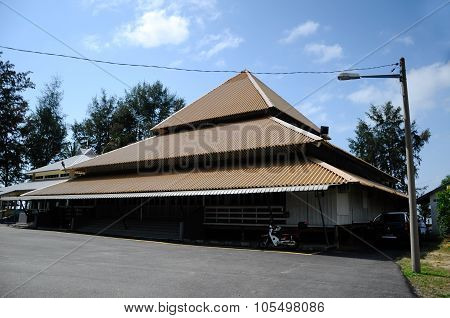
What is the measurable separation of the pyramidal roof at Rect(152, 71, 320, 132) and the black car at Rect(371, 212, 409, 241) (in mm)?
9112

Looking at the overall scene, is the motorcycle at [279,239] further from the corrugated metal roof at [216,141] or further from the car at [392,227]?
the car at [392,227]

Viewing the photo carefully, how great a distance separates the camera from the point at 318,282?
825 cm

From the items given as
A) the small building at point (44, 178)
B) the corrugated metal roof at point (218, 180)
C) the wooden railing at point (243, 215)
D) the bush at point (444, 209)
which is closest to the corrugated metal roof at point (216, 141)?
the corrugated metal roof at point (218, 180)

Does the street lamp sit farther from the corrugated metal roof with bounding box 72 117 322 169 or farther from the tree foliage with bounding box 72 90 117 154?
the tree foliage with bounding box 72 90 117 154

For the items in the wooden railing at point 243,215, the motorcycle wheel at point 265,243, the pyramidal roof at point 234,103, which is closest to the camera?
the motorcycle wheel at point 265,243

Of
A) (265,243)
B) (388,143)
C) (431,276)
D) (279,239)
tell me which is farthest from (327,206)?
(388,143)

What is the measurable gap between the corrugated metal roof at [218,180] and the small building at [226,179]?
6cm

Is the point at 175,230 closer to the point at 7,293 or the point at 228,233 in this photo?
the point at 228,233

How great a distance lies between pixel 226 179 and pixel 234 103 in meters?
8.62

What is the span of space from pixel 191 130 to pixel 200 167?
5.19 meters

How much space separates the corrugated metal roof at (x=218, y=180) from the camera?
15.7m

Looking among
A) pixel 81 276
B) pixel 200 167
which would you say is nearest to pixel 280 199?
pixel 200 167

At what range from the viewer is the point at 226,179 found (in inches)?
727

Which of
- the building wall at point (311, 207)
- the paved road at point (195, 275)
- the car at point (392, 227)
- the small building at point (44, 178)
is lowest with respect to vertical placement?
the paved road at point (195, 275)
